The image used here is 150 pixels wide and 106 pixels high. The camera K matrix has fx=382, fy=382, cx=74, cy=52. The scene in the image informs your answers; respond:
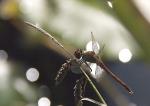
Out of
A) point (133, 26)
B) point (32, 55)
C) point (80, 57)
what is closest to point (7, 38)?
point (32, 55)

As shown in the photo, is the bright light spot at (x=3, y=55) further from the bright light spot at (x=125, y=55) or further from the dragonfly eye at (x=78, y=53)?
the dragonfly eye at (x=78, y=53)

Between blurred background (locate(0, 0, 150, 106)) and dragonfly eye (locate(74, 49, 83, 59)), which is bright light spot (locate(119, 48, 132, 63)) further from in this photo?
dragonfly eye (locate(74, 49, 83, 59))

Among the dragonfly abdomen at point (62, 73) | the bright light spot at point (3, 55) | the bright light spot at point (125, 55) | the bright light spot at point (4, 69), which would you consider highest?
the bright light spot at point (3, 55)

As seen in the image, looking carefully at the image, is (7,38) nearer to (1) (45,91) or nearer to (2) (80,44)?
(1) (45,91)

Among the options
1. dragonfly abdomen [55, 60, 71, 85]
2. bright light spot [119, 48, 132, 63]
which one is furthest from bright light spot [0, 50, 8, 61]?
dragonfly abdomen [55, 60, 71, 85]

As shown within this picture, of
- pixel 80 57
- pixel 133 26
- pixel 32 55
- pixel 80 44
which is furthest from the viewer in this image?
pixel 32 55

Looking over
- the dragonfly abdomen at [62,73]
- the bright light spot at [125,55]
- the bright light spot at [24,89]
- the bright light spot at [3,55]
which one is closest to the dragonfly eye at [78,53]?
the dragonfly abdomen at [62,73]
